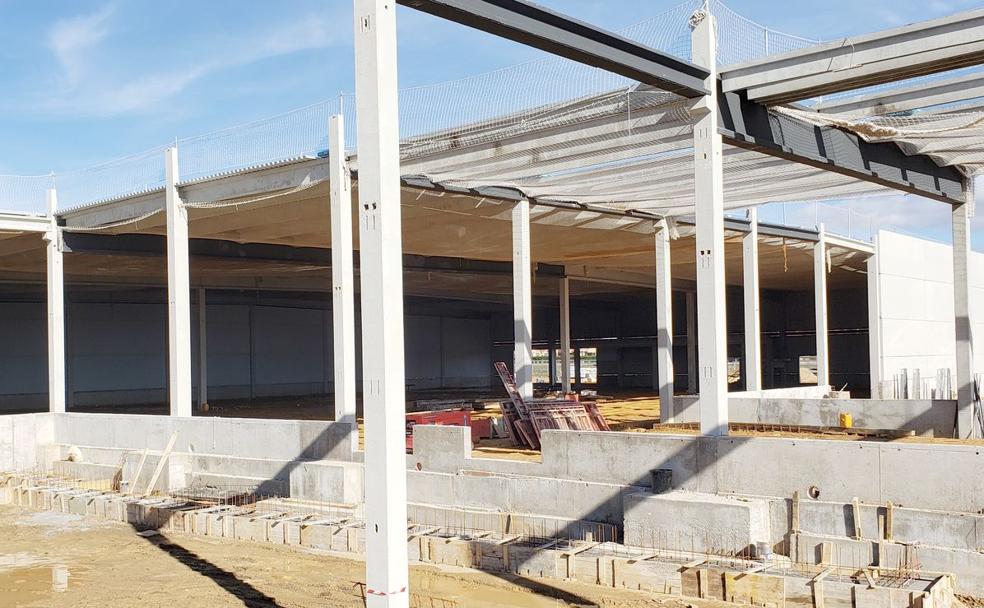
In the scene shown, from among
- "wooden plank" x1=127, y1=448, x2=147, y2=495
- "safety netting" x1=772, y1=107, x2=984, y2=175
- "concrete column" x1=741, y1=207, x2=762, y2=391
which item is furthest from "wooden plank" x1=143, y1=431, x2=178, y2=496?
"concrete column" x1=741, y1=207, x2=762, y2=391

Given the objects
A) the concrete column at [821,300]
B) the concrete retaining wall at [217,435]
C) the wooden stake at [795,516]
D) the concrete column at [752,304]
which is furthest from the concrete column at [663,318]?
the wooden stake at [795,516]

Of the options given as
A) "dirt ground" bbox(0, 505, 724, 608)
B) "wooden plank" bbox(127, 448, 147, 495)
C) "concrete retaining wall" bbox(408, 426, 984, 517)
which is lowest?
"dirt ground" bbox(0, 505, 724, 608)

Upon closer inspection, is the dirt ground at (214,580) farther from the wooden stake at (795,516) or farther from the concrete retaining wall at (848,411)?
the concrete retaining wall at (848,411)

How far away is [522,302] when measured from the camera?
23.0 metres

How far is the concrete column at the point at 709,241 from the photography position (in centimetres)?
1452

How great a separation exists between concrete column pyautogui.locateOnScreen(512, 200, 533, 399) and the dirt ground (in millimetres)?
8176

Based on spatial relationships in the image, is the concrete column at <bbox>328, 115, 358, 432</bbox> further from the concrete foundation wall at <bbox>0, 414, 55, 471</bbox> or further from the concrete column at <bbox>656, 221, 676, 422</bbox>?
the concrete foundation wall at <bbox>0, 414, 55, 471</bbox>

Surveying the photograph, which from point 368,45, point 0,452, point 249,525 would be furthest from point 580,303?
point 368,45

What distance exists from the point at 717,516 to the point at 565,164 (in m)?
8.62

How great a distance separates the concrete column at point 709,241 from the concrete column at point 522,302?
310 inches

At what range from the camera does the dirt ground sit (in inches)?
479

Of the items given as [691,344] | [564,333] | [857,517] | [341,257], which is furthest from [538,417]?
[691,344]

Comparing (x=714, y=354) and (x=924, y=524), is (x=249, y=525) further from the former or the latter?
(x=924, y=524)

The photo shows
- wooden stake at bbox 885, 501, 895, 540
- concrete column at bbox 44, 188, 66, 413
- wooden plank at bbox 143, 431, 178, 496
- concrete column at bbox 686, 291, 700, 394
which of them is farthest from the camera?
concrete column at bbox 686, 291, 700, 394
